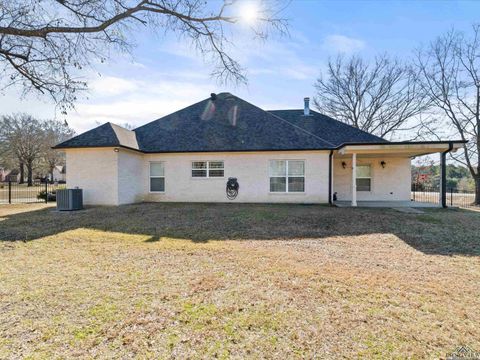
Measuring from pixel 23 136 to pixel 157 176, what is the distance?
39.5 meters

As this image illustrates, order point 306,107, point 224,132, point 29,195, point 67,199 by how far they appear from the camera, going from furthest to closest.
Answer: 1. point 29,195
2. point 306,107
3. point 224,132
4. point 67,199

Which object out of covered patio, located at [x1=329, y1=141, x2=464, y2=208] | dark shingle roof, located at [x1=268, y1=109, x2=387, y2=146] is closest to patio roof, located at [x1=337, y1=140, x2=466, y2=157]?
covered patio, located at [x1=329, y1=141, x2=464, y2=208]

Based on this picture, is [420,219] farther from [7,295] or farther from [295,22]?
[7,295]

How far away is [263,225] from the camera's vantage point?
29.3 feet

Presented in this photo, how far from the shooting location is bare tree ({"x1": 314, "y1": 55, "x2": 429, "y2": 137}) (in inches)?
1016

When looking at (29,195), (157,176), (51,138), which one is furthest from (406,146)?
(51,138)

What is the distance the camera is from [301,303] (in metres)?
3.52

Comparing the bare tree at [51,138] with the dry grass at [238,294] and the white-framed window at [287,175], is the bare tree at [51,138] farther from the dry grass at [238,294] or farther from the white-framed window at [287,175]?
the dry grass at [238,294]

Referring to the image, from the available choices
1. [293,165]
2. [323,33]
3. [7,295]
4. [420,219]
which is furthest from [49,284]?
[323,33]

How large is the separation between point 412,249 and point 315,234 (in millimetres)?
2410

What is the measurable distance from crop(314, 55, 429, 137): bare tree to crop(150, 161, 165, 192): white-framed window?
20.8 m

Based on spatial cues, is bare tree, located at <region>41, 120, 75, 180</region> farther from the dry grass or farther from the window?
the window

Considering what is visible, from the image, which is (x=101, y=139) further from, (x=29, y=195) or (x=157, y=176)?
(x=29, y=195)

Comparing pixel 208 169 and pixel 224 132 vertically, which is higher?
pixel 224 132
